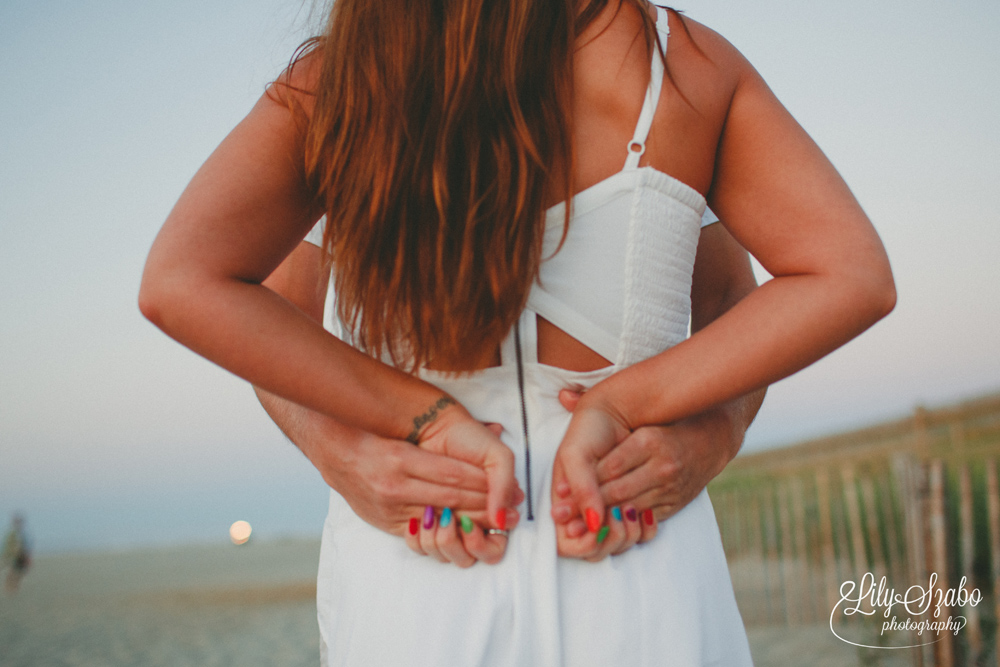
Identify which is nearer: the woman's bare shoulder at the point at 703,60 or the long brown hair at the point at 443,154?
the long brown hair at the point at 443,154

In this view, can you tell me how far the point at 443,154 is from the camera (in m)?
1.02

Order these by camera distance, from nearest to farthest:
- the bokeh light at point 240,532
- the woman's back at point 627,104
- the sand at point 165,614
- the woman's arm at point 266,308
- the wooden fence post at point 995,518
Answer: the woman's arm at point 266,308
the woman's back at point 627,104
the wooden fence post at point 995,518
the sand at point 165,614
the bokeh light at point 240,532

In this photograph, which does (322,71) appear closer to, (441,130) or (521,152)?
(441,130)

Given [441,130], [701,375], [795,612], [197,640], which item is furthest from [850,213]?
[197,640]

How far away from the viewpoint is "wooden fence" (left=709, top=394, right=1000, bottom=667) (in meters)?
4.80

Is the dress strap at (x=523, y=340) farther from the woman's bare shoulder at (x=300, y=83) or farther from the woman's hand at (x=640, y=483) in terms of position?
the woman's bare shoulder at (x=300, y=83)

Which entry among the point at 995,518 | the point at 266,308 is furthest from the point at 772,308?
the point at 995,518

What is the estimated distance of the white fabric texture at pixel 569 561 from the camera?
1007mm

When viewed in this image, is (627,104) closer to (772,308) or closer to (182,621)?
(772,308)

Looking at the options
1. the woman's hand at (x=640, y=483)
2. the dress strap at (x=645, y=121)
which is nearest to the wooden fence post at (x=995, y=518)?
the woman's hand at (x=640, y=483)

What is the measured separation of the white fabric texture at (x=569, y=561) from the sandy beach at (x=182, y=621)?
6305mm

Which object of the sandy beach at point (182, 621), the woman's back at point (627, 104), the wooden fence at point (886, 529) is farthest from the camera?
the sandy beach at point (182, 621)

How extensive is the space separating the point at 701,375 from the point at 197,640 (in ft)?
39.2

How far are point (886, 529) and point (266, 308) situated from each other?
22.6 ft
